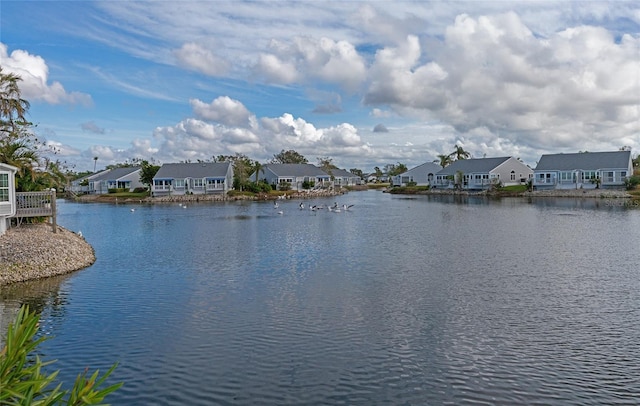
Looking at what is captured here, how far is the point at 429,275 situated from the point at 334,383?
34.0 feet

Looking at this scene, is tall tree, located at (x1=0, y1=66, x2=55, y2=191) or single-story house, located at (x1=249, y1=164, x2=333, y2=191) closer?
tall tree, located at (x1=0, y1=66, x2=55, y2=191)

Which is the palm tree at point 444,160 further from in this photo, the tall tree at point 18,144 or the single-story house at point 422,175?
the tall tree at point 18,144

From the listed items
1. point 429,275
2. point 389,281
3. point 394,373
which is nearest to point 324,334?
point 394,373

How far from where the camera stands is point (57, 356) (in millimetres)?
11719

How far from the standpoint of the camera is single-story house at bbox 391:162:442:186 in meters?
105

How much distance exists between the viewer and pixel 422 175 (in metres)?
108

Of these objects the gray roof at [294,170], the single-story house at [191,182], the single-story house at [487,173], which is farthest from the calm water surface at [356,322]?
the gray roof at [294,170]

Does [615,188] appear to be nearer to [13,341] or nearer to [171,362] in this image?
[171,362]

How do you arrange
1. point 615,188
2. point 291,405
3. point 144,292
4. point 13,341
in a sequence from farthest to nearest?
1. point 615,188
2. point 144,292
3. point 291,405
4. point 13,341

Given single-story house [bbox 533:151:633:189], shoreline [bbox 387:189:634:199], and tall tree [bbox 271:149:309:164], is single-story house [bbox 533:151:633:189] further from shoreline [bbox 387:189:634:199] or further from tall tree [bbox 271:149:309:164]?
tall tree [bbox 271:149:309:164]

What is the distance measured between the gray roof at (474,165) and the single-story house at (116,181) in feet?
195

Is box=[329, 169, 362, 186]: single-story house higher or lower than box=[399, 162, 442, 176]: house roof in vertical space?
lower

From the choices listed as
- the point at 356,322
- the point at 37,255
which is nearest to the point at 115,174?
the point at 37,255

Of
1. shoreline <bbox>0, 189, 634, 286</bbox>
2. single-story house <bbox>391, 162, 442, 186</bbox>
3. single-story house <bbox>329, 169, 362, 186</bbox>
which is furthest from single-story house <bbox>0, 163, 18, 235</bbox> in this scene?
single-story house <bbox>329, 169, 362, 186</bbox>
